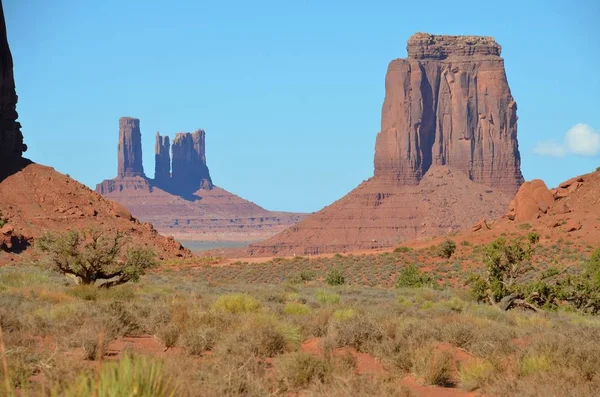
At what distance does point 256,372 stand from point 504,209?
12703 cm

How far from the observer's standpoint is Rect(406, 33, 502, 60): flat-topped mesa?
152500mm

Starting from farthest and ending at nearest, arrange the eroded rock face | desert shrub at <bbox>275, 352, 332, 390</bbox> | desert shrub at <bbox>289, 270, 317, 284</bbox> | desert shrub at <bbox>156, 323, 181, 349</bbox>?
the eroded rock face, desert shrub at <bbox>289, 270, 317, 284</bbox>, desert shrub at <bbox>156, 323, 181, 349</bbox>, desert shrub at <bbox>275, 352, 332, 390</bbox>

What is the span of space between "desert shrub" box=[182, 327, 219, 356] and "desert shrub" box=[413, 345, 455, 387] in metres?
2.94

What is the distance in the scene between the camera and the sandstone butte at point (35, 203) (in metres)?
62.9

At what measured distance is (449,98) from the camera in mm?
151375

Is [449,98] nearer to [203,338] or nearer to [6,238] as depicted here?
[6,238]

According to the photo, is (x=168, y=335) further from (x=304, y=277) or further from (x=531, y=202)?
(x=531, y=202)

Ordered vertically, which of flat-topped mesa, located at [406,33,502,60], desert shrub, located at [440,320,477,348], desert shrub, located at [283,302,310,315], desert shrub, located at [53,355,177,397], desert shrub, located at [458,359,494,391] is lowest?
desert shrub, located at [458,359,494,391]

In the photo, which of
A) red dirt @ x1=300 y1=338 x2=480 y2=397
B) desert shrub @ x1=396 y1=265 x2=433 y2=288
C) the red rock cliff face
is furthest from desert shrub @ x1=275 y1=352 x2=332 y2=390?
the red rock cliff face

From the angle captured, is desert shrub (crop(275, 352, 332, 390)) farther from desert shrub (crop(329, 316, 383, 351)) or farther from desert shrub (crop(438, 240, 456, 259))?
desert shrub (crop(438, 240, 456, 259))

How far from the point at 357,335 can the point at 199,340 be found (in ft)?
8.27

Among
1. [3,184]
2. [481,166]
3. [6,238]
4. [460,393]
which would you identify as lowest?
[460,393]

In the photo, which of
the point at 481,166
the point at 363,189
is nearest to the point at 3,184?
the point at 363,189

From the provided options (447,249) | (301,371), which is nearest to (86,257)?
(301,371)
